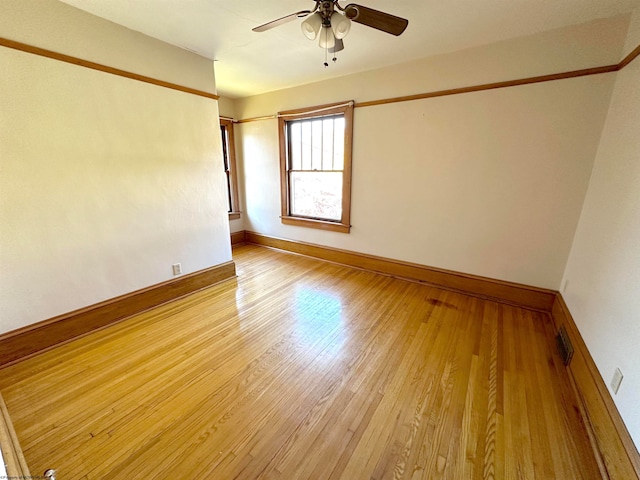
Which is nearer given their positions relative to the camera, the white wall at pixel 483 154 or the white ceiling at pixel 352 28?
the white ceiling at pixel 352 28

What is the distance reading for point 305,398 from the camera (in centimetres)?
161

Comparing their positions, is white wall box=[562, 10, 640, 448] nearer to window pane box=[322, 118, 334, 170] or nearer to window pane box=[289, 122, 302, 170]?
window pane box=[322, 118, 334, 170]

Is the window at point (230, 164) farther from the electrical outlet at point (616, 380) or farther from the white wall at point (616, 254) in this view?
the electrical outlet at point (616, 380)

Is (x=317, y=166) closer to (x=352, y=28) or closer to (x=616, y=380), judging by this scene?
(x=352, y=28)

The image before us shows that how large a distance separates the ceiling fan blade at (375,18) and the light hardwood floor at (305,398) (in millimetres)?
2233

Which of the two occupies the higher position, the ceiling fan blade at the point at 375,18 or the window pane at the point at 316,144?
the ceiling fan blade at the point at 375,18

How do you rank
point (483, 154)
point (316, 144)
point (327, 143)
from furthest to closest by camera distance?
point (316, 144) < point (327, 143) < point (483, 154)

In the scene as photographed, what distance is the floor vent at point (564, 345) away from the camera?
1869 millimetres

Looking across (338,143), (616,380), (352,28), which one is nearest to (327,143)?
(338,143)

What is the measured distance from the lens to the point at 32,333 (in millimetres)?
1928

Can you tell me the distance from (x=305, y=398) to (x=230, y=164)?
4068 millimetres

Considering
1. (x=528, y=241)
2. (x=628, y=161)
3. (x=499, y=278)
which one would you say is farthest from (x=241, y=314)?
(x=628, y=161)

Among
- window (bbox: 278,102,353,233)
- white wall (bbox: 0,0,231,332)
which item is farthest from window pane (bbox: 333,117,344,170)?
white wall (bbox: 0,0,231,332)

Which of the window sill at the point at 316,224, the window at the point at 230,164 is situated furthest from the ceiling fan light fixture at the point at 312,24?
the window at the point at 230,164
